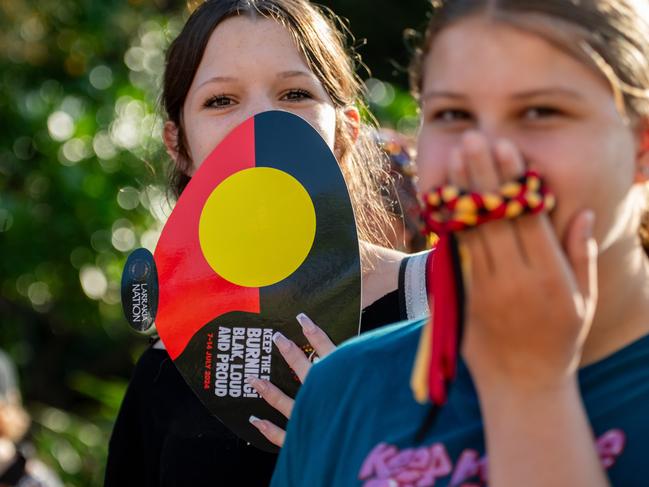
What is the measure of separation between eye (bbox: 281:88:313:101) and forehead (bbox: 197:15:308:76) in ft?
0.15

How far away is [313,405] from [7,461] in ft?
8.33

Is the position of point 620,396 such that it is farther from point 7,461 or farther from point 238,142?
point 7,461

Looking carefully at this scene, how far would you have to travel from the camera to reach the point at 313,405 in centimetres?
155

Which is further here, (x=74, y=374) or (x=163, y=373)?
(x=74, y=374)

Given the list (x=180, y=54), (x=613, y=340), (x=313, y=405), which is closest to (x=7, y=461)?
(x=180, y=54)

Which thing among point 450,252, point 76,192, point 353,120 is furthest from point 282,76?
point 76,192

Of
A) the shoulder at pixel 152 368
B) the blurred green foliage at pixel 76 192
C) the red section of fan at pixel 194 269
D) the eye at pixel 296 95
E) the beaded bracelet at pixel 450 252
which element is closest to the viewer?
the beaded bracelet at pixel 450 252

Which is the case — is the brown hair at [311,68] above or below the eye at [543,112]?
above

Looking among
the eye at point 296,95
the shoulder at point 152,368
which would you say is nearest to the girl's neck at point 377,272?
the eye at point 296,95

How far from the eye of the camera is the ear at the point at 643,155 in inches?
54.2

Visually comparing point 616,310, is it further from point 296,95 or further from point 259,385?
point 296,95

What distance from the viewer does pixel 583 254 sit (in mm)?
1248

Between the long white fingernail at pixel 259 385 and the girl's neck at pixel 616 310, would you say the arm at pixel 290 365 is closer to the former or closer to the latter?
the long white fingernail at pixel 259 385

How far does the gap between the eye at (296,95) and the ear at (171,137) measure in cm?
33
